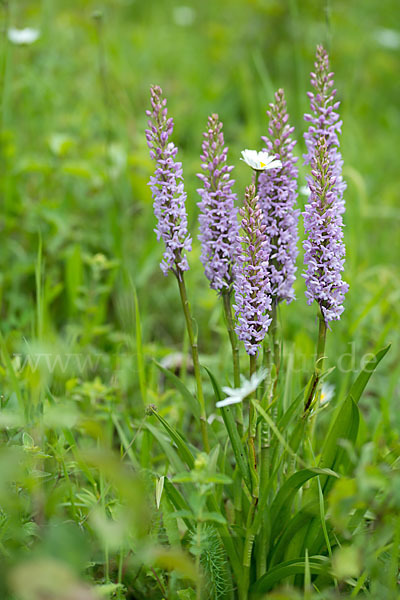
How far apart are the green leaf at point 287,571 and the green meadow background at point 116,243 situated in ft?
1.44

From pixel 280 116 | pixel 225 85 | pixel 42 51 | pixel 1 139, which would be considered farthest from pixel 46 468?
pixel 225 85

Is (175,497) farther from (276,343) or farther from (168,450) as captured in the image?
(276,343)

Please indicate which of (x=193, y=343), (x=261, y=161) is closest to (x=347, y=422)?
(x=193, y=343)

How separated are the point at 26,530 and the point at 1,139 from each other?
2.46 m

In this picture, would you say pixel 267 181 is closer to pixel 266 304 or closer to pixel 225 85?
pixel 266 304

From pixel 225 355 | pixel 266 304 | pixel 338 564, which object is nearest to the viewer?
pixel 338 564

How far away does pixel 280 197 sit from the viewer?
5.37 ft

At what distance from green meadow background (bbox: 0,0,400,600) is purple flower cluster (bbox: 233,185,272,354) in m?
0.49

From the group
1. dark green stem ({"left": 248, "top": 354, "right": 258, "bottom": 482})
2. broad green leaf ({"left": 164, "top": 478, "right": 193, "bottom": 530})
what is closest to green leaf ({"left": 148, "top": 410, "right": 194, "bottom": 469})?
broad green leaf ({"left": 164, "top": 478, "right": 193, "bottom": 530})

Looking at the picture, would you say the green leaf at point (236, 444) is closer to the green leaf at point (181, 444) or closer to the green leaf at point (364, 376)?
the green leaf at point (181, 444)

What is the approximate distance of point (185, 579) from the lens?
65.7 inches

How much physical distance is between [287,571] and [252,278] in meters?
0.80

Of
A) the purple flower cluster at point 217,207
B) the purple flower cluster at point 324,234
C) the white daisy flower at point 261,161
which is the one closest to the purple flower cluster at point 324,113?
the purple flower cluster at point 324,234

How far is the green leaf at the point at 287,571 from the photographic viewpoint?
152 cm
